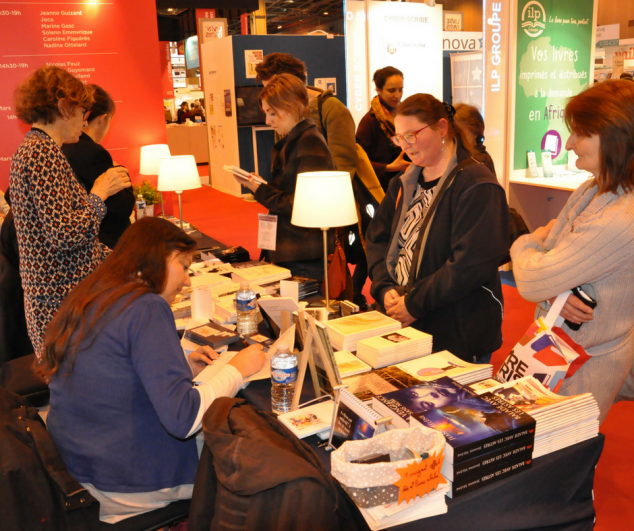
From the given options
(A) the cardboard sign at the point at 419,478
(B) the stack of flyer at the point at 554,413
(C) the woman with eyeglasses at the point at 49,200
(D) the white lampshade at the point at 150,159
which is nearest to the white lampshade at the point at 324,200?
(C) the woman with eyeglasses at the point at 49,200

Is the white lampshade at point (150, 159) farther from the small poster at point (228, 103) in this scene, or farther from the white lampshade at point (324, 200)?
the small poster at point (228, 103)

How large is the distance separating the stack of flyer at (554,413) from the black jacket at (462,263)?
618 mm

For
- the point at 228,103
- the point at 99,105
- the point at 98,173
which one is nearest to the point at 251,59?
the point at 228,103

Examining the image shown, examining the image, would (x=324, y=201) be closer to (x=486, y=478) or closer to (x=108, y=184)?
(x=108, y=184)

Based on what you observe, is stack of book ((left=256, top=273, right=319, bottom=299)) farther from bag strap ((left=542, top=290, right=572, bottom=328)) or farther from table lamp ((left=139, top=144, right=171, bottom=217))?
table lamp ((left=139, top=144, right=171, bottom=217))

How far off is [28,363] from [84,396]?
1.43m

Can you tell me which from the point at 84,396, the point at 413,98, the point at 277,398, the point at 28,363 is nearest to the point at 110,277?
the point at 84,396

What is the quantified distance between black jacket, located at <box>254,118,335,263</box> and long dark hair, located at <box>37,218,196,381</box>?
3.69ft

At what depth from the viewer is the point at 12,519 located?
139cm

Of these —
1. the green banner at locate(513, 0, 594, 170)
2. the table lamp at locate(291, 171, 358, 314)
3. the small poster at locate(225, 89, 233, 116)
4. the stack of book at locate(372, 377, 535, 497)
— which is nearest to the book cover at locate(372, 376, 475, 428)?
the stack of book at locate(372, 377, 535, 497)

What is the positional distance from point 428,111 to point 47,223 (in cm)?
155

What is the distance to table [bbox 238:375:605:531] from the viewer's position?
1.25 meters

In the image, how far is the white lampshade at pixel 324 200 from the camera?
236cm

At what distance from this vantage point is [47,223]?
225 centimetres
